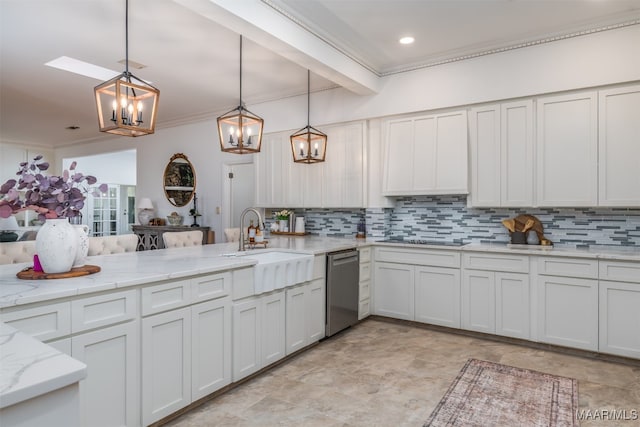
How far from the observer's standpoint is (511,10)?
125 inches

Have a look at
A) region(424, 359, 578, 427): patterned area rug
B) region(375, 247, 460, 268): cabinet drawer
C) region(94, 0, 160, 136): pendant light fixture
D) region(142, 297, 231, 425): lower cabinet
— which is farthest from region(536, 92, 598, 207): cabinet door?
region(94, 0, 160, 136): pendant light fixture

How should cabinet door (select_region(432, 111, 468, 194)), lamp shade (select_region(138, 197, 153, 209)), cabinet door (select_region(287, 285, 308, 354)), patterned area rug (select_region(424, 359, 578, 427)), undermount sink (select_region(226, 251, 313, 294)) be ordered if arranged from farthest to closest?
lamp shade (select_region(138, 197, 153, 209))
cabinet door (select_region(432, 111, 468, 194))
cabinet door (select_region(287, 285, 308, 354))
undermount sink (select_region(226, 251, 313, 294))
patterned area rug (select_region(424, 359, 578, 427))

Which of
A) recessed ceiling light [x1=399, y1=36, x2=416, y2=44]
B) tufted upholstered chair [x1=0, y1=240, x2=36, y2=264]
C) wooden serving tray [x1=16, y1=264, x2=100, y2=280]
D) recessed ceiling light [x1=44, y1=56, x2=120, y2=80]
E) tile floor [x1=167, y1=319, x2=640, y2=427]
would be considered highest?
recessed ceiling light [x1=399, y1=36, x2=416, y2=44]

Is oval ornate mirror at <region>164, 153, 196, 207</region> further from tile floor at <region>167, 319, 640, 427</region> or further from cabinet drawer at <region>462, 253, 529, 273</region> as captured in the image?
cabinet drawer at <region>462, 253, 529, 273</region>

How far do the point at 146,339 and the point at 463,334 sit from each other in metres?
3.03

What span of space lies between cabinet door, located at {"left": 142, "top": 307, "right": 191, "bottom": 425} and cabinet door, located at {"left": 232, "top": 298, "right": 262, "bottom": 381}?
391 millimetres

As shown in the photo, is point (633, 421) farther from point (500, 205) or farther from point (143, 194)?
point (143, 194)

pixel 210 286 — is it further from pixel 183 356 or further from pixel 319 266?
pixel 319 266

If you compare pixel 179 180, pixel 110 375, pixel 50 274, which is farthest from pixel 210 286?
pixel 179 180

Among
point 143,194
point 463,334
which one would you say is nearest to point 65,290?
point 463,334

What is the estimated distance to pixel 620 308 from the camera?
314 cm

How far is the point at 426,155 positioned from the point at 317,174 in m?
1.45

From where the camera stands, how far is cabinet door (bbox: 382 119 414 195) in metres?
4.42

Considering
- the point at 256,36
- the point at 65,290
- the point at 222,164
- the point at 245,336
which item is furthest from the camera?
the point at 222,164
